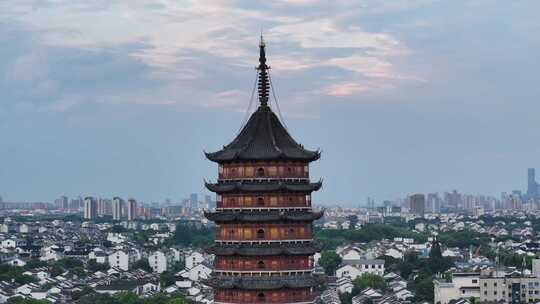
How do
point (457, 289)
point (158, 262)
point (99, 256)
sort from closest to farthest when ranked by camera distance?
point (457, 289), point (158, 262), point (99, 256)

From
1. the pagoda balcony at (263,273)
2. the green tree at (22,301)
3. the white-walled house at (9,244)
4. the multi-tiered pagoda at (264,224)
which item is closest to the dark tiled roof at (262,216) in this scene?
→ the multi-tiered pagoda at (264,224)

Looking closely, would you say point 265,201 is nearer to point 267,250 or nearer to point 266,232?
point 266,232

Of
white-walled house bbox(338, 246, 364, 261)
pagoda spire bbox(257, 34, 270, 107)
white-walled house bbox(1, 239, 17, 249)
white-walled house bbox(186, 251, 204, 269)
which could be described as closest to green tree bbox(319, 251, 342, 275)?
white-walled house bbox(338, 246, 364, 261)

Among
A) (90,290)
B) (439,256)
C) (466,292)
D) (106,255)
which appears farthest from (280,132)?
(106,255)

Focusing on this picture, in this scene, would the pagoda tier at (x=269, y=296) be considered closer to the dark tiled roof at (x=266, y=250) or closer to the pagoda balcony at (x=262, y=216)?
the dark tiled roof at (x=266, y=250)

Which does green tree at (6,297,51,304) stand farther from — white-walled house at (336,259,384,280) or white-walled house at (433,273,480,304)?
white-walled house at (336,259,384,280)

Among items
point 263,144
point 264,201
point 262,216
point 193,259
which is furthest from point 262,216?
point 193,259

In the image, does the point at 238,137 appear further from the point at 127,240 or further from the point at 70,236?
the point at 70,236
